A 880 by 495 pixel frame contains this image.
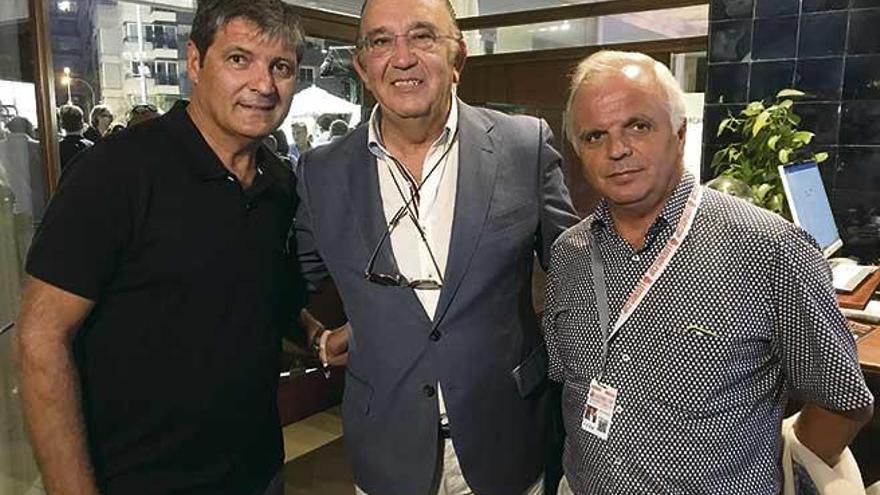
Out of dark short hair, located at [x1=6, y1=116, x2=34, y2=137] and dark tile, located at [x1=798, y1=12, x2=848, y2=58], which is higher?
dark tile, located at [x1=798, y1=12, x2=848, y2=58]

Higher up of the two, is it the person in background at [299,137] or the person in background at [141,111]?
the person in background at [141,111]

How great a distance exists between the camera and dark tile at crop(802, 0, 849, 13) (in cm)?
343

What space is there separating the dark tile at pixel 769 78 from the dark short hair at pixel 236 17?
3.06 m

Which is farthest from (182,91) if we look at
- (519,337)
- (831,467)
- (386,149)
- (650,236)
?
(831,467)

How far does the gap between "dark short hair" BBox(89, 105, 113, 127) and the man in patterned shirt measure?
97.7 inches

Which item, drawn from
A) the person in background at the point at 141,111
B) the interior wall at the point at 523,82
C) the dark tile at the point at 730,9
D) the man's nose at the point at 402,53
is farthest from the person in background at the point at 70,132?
the dark tile at the point at 730,9

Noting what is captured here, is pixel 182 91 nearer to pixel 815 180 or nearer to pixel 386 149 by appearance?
pixel 386 149

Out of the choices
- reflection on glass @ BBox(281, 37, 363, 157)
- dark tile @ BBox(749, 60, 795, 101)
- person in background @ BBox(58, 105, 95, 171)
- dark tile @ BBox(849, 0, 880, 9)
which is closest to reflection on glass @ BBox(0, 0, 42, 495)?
person in background @ BBox(58, 105, 95, 171)

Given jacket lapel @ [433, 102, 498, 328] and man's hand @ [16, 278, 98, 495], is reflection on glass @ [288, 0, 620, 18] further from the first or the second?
man's hand @ [16, 278, 98, 495]

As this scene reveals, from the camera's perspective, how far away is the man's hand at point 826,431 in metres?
1.29

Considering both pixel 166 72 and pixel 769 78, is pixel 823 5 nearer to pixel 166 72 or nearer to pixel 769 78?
pixel 769 78

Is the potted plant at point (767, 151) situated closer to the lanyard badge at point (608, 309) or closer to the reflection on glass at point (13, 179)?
the lanyard badge at point (608, 309)

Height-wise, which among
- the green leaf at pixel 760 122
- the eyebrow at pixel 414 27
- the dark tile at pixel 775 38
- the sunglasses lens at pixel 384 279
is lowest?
the sunglasses lens at pixel 384 279

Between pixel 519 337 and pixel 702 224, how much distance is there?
1.52 ft
